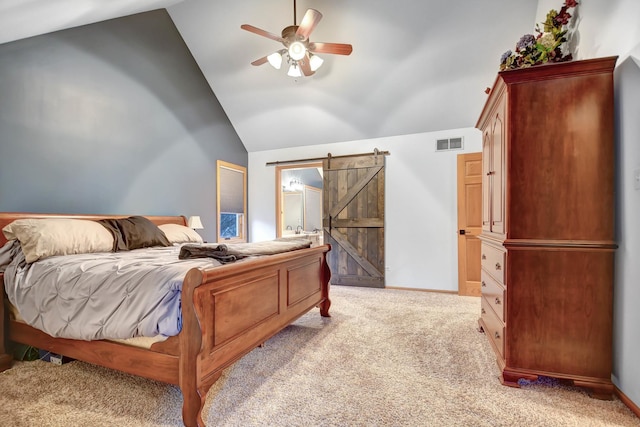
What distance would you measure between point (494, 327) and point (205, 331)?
204 centimetres

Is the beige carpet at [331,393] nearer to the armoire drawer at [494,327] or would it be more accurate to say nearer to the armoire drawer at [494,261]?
the armoire drawer at [494,327]

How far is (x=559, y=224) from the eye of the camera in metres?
1.91

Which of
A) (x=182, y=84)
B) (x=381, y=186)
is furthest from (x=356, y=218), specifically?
(x=182, y=84)

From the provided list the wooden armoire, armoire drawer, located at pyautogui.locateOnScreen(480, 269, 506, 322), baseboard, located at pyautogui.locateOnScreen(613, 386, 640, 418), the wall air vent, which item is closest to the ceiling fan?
the wooden armoire

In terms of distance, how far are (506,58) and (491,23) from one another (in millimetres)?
1482

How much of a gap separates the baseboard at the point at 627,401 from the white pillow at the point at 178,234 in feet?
12.8

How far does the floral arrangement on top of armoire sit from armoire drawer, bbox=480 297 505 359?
1775 mm

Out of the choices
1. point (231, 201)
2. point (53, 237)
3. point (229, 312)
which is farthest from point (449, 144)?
point (53, 237)

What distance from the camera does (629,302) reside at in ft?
5.64

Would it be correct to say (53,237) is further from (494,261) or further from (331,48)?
(494,261)

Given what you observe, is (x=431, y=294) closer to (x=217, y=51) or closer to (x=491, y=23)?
(x=491, y=23)

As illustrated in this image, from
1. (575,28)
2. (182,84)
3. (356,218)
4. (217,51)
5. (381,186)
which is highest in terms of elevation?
(217,51)

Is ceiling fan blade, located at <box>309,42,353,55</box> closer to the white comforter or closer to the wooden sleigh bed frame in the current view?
the wooden sleigh bed frame

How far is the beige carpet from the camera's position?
163 centimetres
